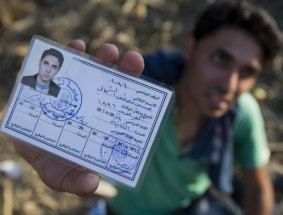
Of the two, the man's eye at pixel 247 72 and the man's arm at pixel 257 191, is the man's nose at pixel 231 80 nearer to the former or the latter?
the man's eye at pixel 247 72

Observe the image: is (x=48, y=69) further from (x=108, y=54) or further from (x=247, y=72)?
(x=247, y=72)

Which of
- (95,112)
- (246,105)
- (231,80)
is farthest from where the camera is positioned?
(246,105)

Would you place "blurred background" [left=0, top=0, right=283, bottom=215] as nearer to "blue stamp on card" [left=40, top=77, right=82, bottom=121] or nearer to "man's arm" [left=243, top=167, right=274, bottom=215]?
"man's arm" [left=243, top=167, right=274, bottom=215]

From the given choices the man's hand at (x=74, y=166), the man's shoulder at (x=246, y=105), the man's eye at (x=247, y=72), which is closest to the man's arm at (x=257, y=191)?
the man's shoulder at (x=246, y=105)

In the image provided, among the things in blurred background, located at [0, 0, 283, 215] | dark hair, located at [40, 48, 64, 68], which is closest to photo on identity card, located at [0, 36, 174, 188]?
dark hair, located at [40, 48, 64, 68]

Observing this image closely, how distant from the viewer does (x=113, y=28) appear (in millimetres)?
2629

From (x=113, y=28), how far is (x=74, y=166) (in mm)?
1682

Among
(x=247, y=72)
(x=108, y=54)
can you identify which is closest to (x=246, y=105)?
(x=247, y=72)

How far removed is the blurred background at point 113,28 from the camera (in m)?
2.43

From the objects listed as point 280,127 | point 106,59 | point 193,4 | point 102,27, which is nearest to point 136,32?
point 102,27

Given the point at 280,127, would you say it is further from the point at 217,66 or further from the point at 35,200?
the point at 35,200

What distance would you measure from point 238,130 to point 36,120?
3.02ft

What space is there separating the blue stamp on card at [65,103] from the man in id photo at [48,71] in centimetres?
1

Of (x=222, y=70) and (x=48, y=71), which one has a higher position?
(x=222, y=70)
